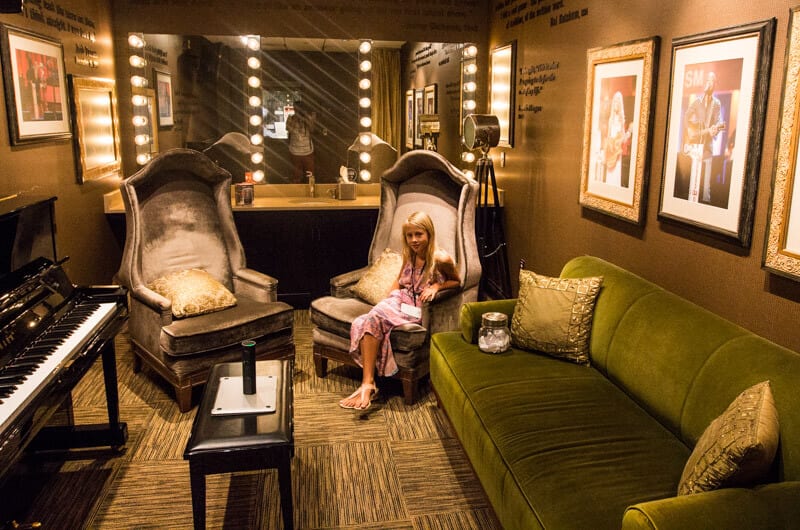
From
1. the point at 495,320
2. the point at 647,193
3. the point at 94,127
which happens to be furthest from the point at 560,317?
the point at 94,127

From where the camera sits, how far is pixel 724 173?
2.49m

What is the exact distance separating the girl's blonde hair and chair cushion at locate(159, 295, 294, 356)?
75 cm

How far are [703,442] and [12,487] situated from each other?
2.61 m

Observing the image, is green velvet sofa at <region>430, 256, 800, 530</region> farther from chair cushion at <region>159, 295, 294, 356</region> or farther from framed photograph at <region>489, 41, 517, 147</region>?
framed photograph at <region>489, 41, 517, 147</region>

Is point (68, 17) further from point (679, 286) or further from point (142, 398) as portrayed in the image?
point (679, 286)

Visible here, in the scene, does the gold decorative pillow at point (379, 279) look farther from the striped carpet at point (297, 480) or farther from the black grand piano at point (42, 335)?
the black grand piano at point (42, 335)

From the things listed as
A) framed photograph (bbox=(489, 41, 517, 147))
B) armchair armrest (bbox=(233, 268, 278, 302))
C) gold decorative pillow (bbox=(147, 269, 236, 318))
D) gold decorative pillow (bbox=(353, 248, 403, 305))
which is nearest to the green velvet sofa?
gold decorative pillow (bbox=(353, 248, 403, 305))

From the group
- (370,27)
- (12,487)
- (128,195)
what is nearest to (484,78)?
(370,27)

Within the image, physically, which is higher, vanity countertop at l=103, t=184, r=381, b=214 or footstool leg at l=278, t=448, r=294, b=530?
vanity countertop at l=103, t=184, r=381, b=214

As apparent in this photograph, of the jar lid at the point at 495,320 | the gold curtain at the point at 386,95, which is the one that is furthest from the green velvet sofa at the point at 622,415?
the gold curtain at the point at 386,95

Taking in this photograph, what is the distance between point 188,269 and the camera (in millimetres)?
3914

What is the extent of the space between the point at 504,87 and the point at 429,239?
6.16 feet

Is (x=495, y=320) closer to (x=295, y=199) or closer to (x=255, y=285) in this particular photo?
(x=255, y=285)

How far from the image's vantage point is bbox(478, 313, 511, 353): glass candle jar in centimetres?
303
